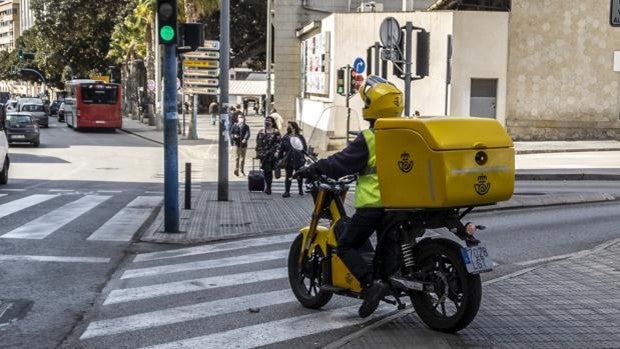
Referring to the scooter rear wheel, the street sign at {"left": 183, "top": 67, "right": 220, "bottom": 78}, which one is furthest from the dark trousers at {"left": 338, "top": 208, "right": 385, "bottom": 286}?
the street sign at {"left": 183, "top": 67, "right": 220, "bottom": 78}

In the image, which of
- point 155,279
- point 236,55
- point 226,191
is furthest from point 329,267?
point 236,55

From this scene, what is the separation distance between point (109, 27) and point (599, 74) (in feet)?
173

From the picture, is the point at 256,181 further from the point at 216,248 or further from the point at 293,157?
the point at 293,157

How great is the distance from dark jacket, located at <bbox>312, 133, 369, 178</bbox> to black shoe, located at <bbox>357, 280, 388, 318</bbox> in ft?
2.79

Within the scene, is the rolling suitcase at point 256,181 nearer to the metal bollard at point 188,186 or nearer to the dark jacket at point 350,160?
the metal bollard at point 188,186

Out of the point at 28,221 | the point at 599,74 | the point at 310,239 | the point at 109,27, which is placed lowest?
the point at 28,221

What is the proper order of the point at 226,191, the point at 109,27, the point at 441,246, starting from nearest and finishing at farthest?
the point at 441,246 < the point at 226,191 < the point at 109,27

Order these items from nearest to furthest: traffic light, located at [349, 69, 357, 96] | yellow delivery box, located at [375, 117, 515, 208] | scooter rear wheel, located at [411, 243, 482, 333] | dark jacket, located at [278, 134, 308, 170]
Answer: yellow delivery box, located at [375, 117, 515, 208] < scooter rear wheel, located at [411, 243, 482, 333] < dark jacket, located at [278, 134, 308, 170] < traffic light, located at [349, 69, 357, 96]

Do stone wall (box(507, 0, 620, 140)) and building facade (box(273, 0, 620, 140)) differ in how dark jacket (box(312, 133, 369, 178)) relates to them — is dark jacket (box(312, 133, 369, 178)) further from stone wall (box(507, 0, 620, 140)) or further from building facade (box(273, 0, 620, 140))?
stone wall (box(507, 0, 620, 140))

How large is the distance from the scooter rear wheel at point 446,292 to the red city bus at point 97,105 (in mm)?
45956

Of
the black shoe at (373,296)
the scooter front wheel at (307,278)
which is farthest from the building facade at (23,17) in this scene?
the black shoe at (373,296)

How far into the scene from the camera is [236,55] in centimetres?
7006

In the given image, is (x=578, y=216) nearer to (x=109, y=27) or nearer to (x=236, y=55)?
(x=236, y=55)

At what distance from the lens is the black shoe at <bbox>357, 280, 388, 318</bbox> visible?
6125 millimetres
